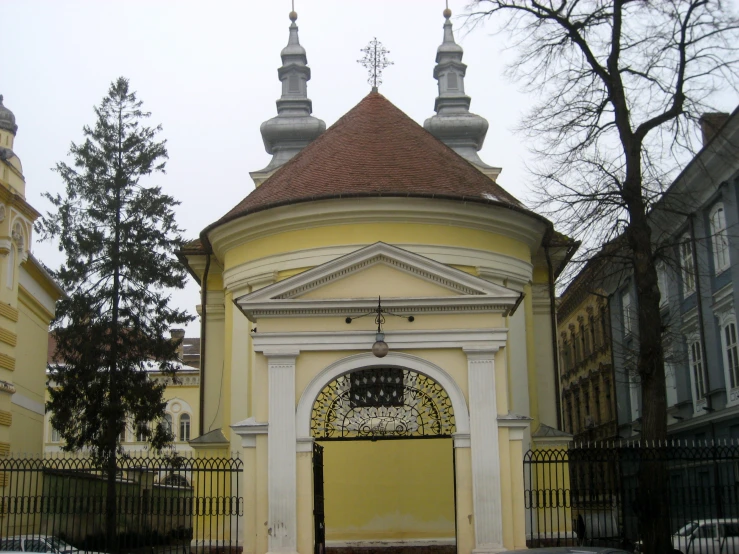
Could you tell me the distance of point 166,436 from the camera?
27.9 m

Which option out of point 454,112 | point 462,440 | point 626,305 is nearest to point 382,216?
point 462,440

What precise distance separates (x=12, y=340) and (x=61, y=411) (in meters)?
6.55

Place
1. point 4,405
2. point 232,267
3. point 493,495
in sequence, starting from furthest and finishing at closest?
point 232,267
point 4,405
point 493,495

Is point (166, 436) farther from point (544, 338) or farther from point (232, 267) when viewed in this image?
point (544, 338)

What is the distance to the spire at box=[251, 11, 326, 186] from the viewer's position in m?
37.0

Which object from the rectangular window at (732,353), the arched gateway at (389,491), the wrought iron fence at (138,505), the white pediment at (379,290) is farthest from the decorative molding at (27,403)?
the rectangular window at (732,353)

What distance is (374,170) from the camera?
2109 centimetres

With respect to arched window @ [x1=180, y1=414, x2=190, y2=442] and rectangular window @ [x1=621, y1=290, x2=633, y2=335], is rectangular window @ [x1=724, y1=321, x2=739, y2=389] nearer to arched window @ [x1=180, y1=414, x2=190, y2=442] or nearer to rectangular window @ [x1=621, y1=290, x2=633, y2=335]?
rectangular window @ [x1=621, y1=290, x2=633, y2=335]

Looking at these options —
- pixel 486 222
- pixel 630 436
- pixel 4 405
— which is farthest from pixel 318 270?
pixel 630 436

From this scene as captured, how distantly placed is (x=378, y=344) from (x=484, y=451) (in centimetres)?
211

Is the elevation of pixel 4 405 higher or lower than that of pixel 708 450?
higher

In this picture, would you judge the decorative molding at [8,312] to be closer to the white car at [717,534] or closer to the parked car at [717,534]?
the parked car at [717,534]

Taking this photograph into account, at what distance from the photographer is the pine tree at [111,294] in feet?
87.4

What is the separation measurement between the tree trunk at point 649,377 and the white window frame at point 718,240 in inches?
393
